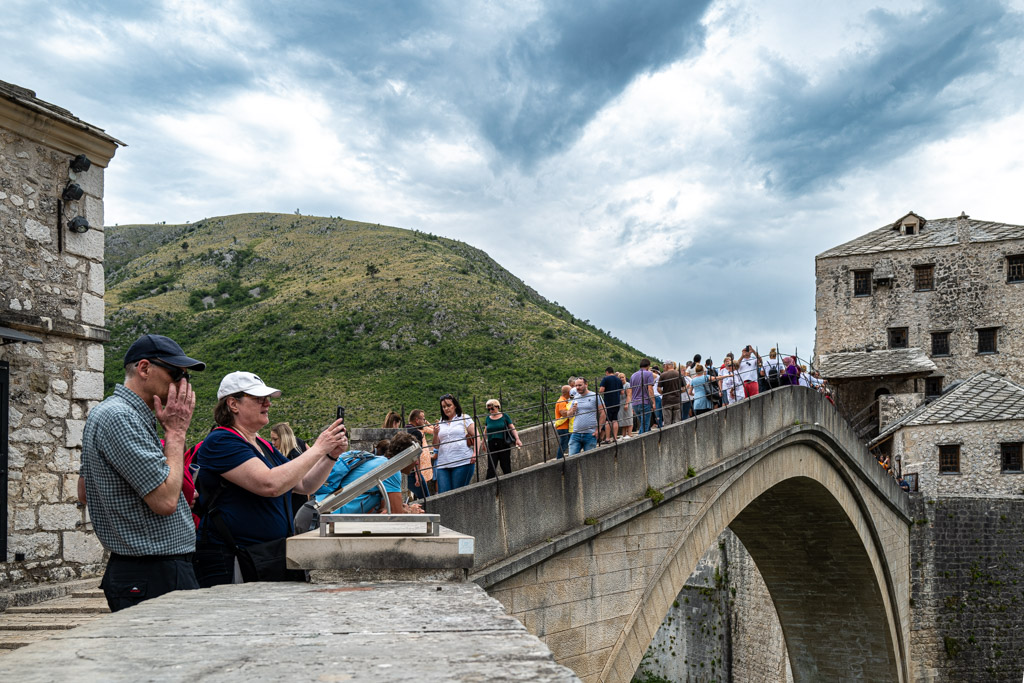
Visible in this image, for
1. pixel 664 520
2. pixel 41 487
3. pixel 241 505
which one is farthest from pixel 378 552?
pixel 664 520

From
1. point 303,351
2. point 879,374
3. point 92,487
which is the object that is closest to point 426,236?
point 303,351

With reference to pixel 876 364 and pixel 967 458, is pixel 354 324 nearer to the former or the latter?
pixel 876 364

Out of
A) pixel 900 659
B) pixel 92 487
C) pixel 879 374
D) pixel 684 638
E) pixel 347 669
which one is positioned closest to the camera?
pixel 347 669

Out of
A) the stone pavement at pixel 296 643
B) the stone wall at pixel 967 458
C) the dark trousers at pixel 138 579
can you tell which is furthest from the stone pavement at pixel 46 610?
the stone wall at pixel 967 458

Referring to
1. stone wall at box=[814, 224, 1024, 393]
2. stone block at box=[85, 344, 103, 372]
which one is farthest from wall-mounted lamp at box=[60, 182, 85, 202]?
stone wall at box=[814, 224, 1024, 393]

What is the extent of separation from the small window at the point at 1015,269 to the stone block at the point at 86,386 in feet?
102

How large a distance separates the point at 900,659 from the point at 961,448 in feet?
20.7

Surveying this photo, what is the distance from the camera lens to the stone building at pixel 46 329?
272 inches

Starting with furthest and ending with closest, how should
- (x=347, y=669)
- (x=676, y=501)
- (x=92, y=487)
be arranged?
(x=676, y=501), (x=92, y=487), (x=347, y=669)

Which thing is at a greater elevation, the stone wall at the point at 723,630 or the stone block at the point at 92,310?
the stone block at the point at 92,310

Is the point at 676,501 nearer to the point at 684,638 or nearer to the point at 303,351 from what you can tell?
the point at 684,638

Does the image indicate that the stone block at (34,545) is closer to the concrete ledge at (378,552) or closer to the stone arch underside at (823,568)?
the concrete ledge at (378,552)

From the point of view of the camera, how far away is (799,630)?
21500 millimetres

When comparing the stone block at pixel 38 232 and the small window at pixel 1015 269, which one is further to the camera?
the small window at pixel 1015 269
